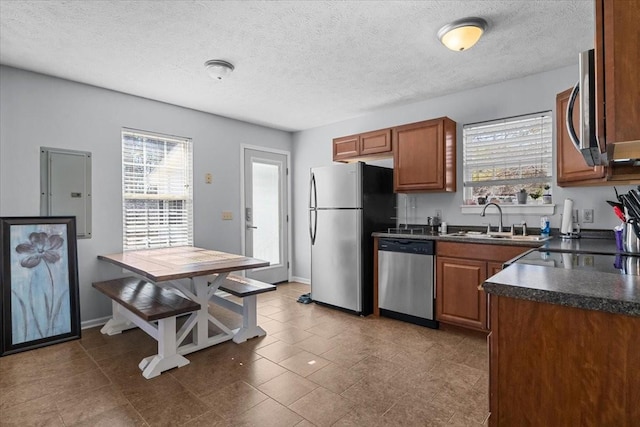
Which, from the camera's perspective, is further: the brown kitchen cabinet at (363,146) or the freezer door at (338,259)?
the brown kitchen cabinet at (363,146)

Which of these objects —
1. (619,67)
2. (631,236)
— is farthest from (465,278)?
(619,67)

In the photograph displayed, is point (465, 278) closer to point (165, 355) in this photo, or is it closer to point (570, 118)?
point (570, 118)

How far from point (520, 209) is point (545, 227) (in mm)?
298

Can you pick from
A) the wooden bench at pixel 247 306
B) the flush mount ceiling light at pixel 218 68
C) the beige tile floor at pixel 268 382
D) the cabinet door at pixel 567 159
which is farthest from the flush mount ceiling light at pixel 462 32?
the wooden bench at pixel 247 306

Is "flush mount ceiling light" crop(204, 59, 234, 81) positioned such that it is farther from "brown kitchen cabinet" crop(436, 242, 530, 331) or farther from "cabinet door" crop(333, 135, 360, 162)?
"brown kitchen cabinet" crop(436, 242, 530, 331)

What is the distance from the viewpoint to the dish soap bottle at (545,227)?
10.3 ft

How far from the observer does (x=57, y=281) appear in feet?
9.86

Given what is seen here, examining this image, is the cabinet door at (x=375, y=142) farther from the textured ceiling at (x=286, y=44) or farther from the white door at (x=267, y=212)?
the white door at (x=267, y=212)

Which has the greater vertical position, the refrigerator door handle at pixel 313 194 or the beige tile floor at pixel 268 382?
the refrigerator door handle at pixel 313 194

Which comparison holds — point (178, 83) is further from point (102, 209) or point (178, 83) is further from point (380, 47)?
point (380, 47)

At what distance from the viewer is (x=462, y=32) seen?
2.31m

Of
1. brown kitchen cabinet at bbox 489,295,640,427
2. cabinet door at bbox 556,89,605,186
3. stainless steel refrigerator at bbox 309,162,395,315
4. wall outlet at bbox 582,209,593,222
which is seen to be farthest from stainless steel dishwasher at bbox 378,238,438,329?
brown kitchen cabinet at bbox 489,295,640,427

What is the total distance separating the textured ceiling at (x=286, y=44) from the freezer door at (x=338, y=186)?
88 cm

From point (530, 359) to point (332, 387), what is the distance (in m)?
1.52
